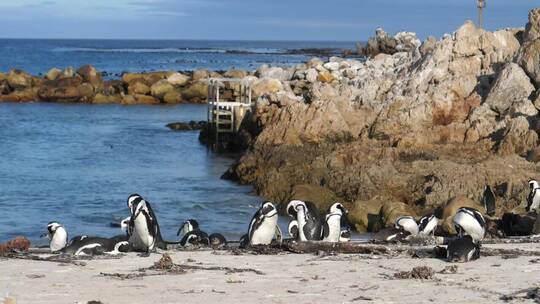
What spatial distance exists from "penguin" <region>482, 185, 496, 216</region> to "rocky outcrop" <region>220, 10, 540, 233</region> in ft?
0.54

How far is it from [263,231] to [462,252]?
3.89 metres

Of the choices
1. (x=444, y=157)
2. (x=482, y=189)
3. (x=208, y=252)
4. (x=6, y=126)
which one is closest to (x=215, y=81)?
(x=6, y=126)

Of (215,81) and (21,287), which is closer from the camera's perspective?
(21,287)

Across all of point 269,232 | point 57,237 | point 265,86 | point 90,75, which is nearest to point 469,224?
A: point 269,232

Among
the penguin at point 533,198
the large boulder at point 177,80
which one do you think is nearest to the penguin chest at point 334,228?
the penguin at point 533,198

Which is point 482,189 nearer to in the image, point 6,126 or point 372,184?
point 372,184

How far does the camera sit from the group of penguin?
534 inches

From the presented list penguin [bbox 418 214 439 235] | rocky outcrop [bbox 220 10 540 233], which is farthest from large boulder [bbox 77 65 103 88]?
penguin [bbox 418 214 439 235]

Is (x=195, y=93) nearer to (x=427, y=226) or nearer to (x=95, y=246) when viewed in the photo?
(x=427, y=226)

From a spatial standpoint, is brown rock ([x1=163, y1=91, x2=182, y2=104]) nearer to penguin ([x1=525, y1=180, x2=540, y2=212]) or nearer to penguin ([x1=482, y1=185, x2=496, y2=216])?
penguin ([x1=482, y1=185, x2=496, y2=216])

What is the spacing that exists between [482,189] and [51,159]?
1914 cm

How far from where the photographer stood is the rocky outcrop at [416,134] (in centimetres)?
2225

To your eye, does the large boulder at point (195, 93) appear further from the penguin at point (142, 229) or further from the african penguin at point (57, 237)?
the penguin at point (142, 229)

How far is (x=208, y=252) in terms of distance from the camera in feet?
44.1
